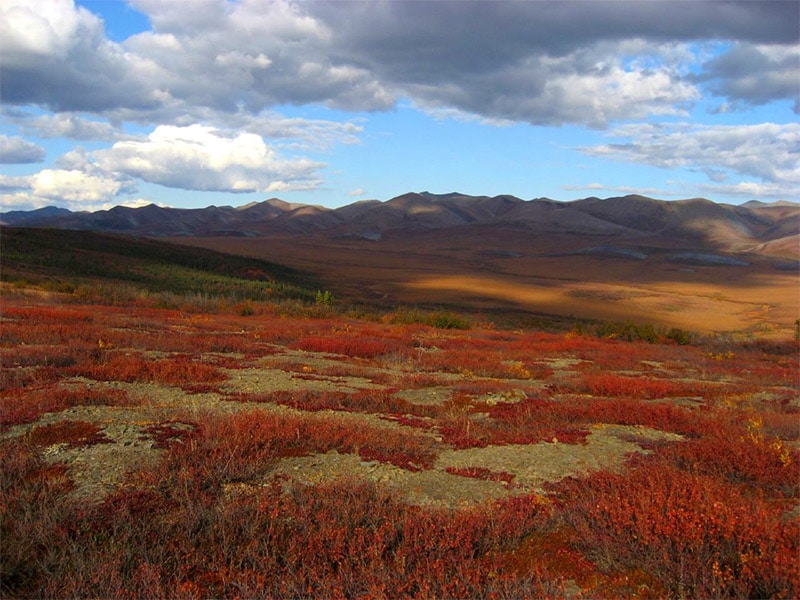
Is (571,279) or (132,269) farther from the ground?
(132,269)

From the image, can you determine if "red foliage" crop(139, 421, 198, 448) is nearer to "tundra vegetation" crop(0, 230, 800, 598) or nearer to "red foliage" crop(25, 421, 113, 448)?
"tundra vegetation" crop(0, 230, 800, 598)

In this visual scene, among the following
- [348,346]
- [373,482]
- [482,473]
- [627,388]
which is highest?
[373,482]

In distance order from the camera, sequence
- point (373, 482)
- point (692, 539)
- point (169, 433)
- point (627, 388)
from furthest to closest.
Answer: point (627, 388) < point (169, 433) < point (373, 482) < point (692, 539)

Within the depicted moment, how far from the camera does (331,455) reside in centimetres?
754

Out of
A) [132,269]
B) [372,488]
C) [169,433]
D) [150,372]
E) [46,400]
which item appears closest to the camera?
[372,488]

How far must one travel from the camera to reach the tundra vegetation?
448cm

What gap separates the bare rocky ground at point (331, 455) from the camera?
6.42 metres

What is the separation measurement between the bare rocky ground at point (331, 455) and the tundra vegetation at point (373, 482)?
0.04 metres

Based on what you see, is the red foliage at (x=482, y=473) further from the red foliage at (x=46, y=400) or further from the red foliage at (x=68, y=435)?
the red foliage at (x=46, y=400)

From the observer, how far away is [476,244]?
156 meters

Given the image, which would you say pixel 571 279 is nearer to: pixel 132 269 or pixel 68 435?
pixel 132 269

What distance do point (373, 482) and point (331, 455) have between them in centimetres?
108

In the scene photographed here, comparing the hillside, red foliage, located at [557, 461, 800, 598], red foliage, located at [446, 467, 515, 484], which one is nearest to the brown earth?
the hillside

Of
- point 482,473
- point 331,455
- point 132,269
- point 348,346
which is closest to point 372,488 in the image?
point 331,455
